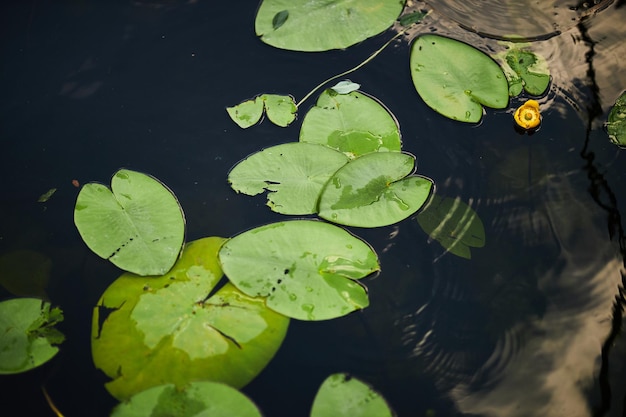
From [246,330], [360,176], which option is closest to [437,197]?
[360,176]

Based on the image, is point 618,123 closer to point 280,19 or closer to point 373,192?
point 373,192

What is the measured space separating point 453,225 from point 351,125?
21.3 inches

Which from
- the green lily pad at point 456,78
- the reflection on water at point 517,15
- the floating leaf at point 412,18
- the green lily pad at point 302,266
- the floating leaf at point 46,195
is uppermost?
the reflection on water at point 517,15

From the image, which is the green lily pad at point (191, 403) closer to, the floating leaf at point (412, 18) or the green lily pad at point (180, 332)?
the green lily pad at point (180, 332)

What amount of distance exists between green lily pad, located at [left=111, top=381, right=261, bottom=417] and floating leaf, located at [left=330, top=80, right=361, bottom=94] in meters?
1.19

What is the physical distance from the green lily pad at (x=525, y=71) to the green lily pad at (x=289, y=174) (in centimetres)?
83

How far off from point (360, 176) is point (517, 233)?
61cm

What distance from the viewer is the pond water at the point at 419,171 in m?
1.57

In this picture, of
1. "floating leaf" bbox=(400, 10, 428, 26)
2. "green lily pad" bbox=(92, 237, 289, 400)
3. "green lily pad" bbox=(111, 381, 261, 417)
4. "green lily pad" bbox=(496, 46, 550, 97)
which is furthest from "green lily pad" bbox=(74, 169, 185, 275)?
"green lily pad" bbox=(496, 46, 550, 97)

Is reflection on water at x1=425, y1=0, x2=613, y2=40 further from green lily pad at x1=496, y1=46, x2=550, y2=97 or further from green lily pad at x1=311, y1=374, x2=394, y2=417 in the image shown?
green lily pad at x1=311, y1=374, x2=394, y2=417

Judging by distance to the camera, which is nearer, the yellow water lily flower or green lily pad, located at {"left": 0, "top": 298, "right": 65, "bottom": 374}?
green lily pad, located at {"left": 0, "top": 298, "right": 65, "bottom": 374}

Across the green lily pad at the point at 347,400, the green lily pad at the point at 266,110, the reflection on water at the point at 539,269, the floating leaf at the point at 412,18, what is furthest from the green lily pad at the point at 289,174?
the floating leaf at the point at 412,18

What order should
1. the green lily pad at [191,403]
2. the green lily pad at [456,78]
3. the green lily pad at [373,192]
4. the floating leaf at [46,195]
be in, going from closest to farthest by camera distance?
→ the green lily pad at [191,403]
the green lily pad at [373,192]
the floating leaf at [46,195]
the green lily pad at [456,78]

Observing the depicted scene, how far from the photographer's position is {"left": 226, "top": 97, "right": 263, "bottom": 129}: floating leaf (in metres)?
1.95
